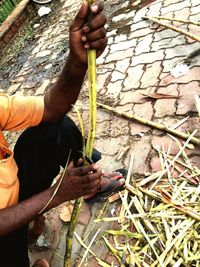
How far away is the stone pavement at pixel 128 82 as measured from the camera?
2.98 metres

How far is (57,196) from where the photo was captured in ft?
6.92

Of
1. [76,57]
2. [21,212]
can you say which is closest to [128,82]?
[76,57]

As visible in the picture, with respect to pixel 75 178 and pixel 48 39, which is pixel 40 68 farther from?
pixel 75 178

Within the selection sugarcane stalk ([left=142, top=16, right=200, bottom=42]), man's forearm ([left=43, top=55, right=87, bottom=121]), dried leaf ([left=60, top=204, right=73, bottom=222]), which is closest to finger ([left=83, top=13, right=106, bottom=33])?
man's forearm ([left=43, top=55, right=87, bottom=121])

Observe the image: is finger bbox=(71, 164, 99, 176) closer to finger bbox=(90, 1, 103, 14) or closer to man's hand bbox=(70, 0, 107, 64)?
man's hand bbox=(70, 0, 107, 64)

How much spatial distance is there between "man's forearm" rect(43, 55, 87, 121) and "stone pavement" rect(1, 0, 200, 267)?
0.93 metres

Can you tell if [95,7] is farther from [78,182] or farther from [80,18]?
[78,182]

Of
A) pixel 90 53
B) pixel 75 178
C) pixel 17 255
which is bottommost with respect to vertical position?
pixel 17 255

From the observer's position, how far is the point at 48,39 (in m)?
6.43

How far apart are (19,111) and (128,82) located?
196cm

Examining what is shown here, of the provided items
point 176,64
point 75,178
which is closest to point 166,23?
point 176,64

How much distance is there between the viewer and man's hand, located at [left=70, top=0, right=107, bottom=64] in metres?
1.73

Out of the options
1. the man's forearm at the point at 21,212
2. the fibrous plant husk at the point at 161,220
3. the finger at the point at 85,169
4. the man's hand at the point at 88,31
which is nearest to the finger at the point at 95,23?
the man's hand at the point at 88,31

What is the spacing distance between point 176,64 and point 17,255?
2.63 m
